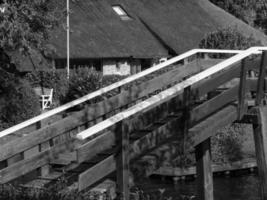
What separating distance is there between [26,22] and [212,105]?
4.63 meters

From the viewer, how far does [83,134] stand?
20.4ft

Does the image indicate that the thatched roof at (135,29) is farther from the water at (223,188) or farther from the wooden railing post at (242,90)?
the wooden railing post at (242,90)

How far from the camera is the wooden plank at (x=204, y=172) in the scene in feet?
31.9

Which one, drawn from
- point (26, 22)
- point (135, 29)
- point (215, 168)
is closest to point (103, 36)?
point (135, 29)

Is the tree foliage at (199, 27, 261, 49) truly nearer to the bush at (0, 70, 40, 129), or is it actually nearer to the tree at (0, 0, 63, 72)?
the bush at (0, 70, 40, 129)

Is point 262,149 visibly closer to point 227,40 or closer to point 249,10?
point 227,40

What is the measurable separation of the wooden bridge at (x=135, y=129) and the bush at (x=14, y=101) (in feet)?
21.4

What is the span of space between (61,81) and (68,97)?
2905 mm

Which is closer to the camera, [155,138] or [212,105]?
[155,138]

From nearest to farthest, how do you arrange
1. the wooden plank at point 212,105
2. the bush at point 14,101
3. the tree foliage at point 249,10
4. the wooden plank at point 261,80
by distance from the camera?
1. the wooden plank at point 212,105
2. the wooden plank at point 261,80
3. the bush at point 14,101
4. the tree foliage at point 249,10

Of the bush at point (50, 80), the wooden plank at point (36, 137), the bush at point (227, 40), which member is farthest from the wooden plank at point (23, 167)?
the bush at point (50, 80)

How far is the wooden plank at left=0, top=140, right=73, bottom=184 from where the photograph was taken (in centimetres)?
759

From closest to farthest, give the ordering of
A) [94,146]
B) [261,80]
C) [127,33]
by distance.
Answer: [94,146], [261,80], [127,33]

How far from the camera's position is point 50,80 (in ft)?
88.5
